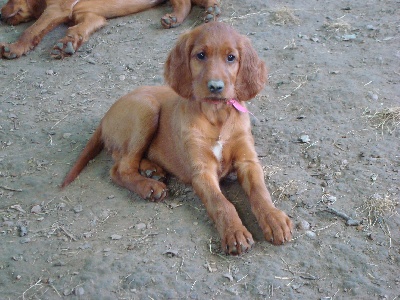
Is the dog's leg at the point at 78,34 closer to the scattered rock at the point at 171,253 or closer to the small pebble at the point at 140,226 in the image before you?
the small pebble at the point at 140,226

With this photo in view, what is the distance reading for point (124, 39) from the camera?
7.22 m

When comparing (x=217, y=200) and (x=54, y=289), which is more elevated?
(x=217, y=200)

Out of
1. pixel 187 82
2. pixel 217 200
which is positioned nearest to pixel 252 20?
pixel 187 82

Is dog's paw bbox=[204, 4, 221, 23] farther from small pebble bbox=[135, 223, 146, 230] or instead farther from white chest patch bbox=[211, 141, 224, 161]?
small pebble bbox=[135, 223, 146, 230]

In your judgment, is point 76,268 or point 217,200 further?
point 217,200

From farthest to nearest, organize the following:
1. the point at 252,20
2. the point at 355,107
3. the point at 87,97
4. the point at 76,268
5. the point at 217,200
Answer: the point at 252,20 → the point at 87,97 → the point at 355,107 → the point at 217,200 → the point at 76,268

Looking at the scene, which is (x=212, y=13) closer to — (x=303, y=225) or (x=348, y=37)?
(x=348, y=37)

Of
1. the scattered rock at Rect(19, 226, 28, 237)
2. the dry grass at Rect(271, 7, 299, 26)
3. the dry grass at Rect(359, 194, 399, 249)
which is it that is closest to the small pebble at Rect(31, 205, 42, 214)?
the scattered rock at Rect(19, 226, 28, 237)

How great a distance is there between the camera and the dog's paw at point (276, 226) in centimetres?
384

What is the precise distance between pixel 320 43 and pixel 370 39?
52 cm

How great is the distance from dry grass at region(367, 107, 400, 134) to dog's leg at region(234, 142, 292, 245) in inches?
48.9

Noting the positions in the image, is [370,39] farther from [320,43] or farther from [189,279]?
[189,279]

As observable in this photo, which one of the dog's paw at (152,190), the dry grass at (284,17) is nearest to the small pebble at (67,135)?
the dog's paw at (152,190)

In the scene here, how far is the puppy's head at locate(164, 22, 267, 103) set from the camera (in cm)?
410
